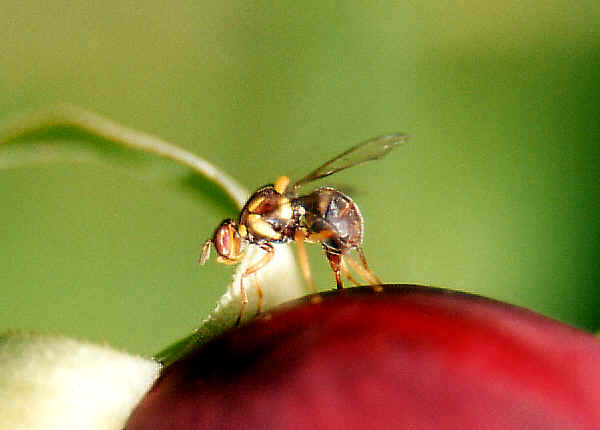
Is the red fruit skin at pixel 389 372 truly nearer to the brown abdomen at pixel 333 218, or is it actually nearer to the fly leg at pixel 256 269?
the fly leg at pixel 256 269

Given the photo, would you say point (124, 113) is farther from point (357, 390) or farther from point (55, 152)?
point (357, 390)

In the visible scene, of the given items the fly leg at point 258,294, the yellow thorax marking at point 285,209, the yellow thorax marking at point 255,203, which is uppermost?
the yellow thorax marking at point 255,203

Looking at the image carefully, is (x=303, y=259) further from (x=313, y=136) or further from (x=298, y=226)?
(x=313, y=136)

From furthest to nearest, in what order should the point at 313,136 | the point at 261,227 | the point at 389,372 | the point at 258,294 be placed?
the point at 313,136
the point at 261,227
the point at 258,294
the point at 389,372

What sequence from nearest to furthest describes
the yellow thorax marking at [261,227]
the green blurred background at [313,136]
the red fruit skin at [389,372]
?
the red fruit skin at [389,372] → the yellow thorax marking at [261,227] → the green blurred background at [313,136]

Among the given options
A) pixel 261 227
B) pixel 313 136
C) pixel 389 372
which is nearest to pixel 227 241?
pixel 261 227

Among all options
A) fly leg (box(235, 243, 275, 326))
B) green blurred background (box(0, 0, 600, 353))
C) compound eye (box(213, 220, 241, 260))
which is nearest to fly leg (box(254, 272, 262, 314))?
fly leg (box(235, 243, 275, 326))

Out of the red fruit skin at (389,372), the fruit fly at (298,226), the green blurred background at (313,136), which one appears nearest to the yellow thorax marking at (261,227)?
the fruit fly at (298,226)

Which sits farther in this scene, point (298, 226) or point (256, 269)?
point (298, 226)
